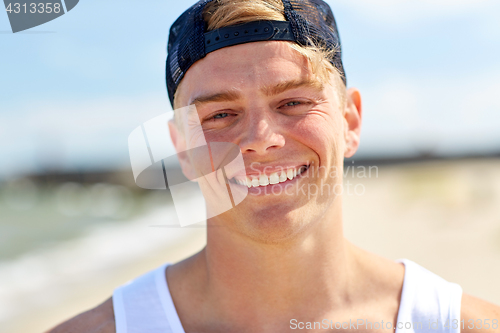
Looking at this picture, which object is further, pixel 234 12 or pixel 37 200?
pixel 37 200

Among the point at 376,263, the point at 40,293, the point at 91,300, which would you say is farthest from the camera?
the point at 40,293

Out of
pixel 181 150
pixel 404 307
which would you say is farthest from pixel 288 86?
pixel 404 307

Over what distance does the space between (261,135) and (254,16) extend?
2.28 ft

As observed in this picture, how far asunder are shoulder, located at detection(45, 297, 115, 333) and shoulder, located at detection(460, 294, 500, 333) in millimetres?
1971

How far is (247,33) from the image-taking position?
214 cm

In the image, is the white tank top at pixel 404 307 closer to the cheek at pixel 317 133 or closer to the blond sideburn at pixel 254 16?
the cheek at pixel 317 133

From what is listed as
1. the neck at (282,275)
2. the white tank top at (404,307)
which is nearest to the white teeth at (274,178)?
the neck at (282,275)

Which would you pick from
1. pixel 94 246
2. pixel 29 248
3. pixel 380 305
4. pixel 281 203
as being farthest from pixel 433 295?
pixel 29 248

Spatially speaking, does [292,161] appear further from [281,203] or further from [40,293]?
[40,293]

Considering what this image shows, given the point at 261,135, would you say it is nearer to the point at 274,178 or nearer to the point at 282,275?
the point at 274,178

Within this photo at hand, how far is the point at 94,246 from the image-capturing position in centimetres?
1820

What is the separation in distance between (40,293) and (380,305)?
37.6 feet

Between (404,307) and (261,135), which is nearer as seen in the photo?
(261,135)

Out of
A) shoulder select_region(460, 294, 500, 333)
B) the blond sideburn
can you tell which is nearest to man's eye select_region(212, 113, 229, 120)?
the blond sideburn
